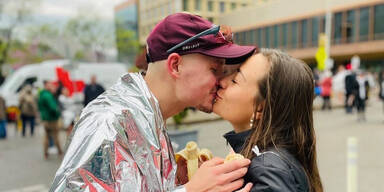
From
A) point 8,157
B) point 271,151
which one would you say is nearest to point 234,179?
point 271,151

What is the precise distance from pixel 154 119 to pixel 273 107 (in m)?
0.51

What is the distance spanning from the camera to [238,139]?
1429 millimetres

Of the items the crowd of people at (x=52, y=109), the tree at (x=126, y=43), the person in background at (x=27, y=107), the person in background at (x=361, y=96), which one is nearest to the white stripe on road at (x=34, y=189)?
the crowd of people at (x=52, y=109)

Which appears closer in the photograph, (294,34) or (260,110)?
(260,110)

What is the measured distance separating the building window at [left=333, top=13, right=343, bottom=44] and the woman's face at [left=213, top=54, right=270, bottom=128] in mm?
38856

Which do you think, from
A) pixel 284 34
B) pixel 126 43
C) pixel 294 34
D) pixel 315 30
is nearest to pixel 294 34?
pixel 294 34

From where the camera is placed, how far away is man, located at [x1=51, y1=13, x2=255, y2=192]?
102cm

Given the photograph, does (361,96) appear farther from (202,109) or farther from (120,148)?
(120,148)

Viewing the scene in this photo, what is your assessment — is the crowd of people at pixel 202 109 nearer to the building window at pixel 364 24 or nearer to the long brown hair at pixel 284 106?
the long brown hair at pixel 284 106

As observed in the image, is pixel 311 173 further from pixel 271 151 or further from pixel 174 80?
pixel 174 80

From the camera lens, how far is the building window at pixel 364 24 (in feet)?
110

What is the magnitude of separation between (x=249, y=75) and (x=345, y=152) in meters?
6.03

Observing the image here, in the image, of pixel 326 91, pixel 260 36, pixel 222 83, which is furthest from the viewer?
pixel 260 36

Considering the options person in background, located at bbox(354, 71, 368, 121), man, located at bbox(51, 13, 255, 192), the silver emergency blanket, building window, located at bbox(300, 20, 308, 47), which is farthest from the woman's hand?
building window, located at bbox(300, 20, 308, 47)
